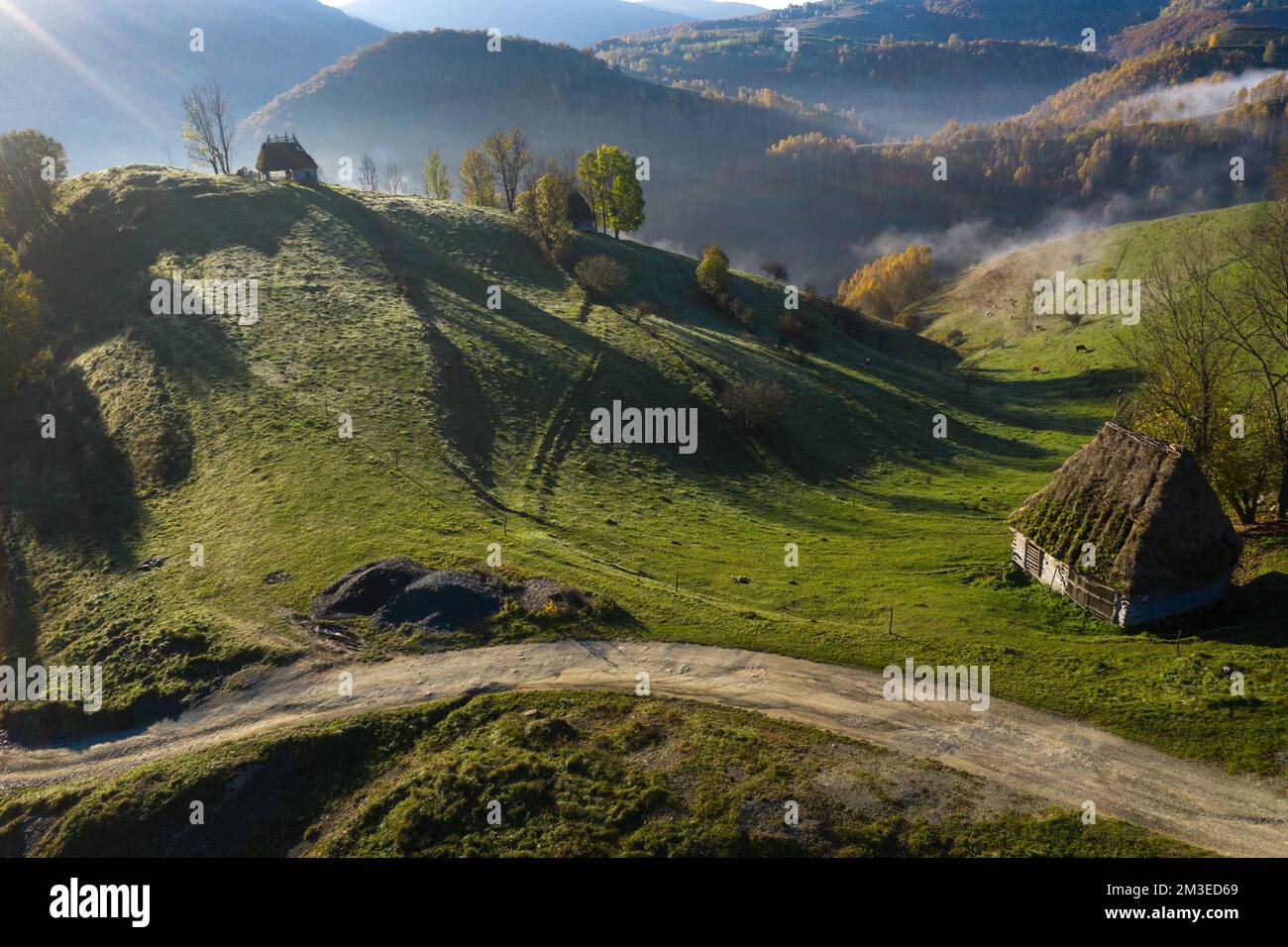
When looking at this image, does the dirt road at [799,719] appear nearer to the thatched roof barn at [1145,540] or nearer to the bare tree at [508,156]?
the thatched roof barn at [1145,540]

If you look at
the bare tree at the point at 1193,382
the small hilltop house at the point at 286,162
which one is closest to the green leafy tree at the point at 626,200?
the small hilltop house at the point at 286,162

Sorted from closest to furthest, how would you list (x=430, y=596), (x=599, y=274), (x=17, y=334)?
1. (x=430, y=596)
2. (x=17, y=334)
3. (x=599, y=274)

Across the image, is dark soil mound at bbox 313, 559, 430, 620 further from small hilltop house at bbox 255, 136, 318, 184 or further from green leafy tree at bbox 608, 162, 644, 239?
small hilltop house at bbox 255, 136, 318, 184

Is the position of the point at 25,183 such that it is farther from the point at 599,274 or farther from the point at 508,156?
the point at 508,156

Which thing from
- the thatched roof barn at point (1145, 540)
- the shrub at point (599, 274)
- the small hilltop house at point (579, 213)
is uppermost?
the small hilltop house at point (579, 213)

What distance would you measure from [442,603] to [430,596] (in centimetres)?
76

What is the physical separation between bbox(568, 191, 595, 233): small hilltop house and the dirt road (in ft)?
308

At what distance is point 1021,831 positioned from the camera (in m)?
18.6

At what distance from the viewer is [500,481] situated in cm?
4506

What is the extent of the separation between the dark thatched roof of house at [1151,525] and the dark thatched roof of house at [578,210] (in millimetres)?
93268

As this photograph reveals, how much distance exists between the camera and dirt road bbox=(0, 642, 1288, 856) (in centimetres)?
1917

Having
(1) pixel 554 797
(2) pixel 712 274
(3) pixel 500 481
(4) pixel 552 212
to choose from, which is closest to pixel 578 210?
(4) pixel 552 212

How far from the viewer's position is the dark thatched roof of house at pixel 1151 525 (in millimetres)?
27703

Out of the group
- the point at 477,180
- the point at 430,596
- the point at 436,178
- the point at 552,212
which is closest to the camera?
the point at 430,596
